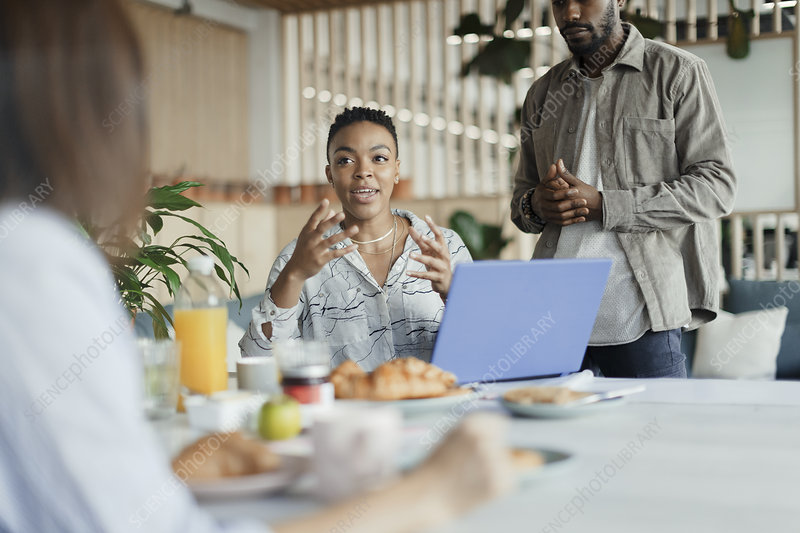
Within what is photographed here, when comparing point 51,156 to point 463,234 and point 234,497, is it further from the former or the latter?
point 463,234

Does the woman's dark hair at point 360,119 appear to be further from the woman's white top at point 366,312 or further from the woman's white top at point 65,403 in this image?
the woman's white top at point 65,403

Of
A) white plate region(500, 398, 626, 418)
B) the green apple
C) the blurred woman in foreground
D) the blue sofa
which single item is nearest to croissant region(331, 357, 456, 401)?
white plate region(500, 398, 626, 418)

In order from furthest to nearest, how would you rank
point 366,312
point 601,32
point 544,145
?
point 544,145 → point 601,32 → point 366,312

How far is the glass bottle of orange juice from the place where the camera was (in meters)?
1.25

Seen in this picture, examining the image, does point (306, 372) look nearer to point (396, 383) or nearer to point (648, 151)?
point (396, 383)

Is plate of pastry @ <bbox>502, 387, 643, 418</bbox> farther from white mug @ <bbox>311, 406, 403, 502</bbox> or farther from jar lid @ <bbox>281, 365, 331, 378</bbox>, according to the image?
white mug @ <bbox>311, 406, 403, 502</bbox>

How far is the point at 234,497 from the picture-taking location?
30.9 inches

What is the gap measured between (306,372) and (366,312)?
720 millimetres

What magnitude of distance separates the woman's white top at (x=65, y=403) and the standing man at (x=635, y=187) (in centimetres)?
133

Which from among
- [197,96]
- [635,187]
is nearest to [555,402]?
[635,187]

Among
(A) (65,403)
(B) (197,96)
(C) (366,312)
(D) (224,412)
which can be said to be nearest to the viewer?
(A) (65,403)

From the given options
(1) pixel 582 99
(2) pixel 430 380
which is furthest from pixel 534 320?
(1) pixel 582 99

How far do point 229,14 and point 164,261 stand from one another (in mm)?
4087

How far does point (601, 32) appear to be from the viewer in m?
1.95
